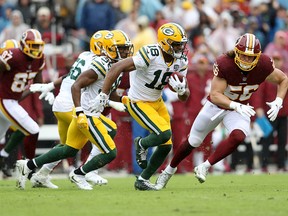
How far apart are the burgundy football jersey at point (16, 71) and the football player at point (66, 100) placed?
0.50 metres

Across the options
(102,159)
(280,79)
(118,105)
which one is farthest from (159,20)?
(102,159)

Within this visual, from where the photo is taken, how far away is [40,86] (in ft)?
40.0

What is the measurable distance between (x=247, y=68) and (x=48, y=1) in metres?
7.84

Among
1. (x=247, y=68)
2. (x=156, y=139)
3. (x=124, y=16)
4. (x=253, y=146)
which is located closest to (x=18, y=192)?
(x=156, y=139)

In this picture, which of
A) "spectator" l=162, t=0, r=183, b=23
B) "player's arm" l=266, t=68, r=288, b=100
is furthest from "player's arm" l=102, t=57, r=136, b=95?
"spectator" l=162, t=0, r=183, b=23

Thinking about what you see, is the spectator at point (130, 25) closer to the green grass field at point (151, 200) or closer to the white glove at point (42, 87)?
the white glove at point (42, 87)

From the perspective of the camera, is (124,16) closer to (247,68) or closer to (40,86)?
(40,86)

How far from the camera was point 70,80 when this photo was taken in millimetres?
11766

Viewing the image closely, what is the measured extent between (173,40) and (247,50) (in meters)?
0.83

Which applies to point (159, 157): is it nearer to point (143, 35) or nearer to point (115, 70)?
point (115, 70)

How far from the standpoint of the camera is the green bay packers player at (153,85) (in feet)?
34.2

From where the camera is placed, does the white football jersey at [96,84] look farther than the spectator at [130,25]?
No

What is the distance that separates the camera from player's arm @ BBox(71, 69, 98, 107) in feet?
34.2

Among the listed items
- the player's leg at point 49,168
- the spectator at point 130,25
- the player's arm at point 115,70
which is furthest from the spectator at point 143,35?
the player's arm at point 115,70
